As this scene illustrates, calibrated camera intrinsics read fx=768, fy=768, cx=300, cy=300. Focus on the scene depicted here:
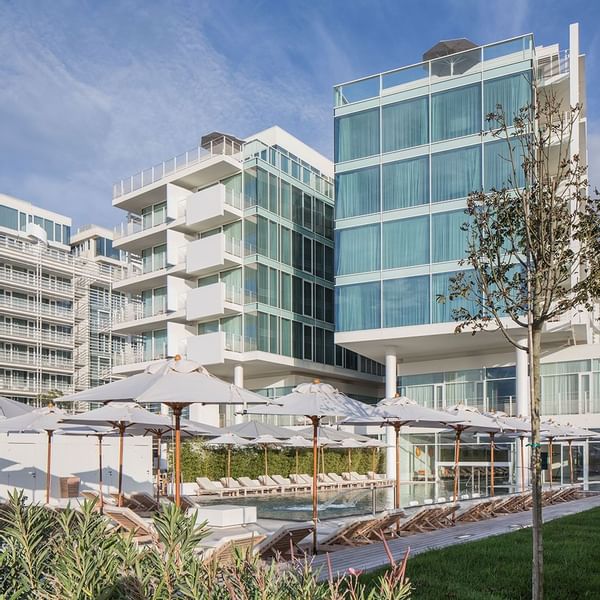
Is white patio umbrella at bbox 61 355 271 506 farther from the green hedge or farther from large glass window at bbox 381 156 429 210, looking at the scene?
large glass window at bbox 381 156 429 210

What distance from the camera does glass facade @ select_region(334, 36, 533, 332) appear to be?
35031 mm

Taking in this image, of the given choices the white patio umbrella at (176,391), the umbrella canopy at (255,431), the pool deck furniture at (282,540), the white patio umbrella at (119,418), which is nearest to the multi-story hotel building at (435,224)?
the umbrella canopy at (255,431)

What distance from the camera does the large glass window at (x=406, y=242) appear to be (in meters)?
36.6

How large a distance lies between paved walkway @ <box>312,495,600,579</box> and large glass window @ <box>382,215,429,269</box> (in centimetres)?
1858

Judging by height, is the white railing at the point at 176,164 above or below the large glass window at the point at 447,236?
above

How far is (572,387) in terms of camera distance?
36312mm

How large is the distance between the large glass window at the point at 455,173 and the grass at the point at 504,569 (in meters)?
24.3

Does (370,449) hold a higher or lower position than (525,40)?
lower

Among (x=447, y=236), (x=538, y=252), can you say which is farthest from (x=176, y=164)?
(x=538, y=252)

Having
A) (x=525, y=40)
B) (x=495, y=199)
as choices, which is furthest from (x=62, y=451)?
(x=525, y=40)

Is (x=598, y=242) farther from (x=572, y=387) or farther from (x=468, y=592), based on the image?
(x=572, y=387)

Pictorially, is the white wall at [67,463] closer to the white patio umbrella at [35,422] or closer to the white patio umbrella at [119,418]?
the white patio umbrella at [35,422]

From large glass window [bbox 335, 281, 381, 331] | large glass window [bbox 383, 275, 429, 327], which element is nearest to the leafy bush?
large glass window [bbox 383, 275, 429, 327]

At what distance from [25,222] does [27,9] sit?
56118 millimetres
